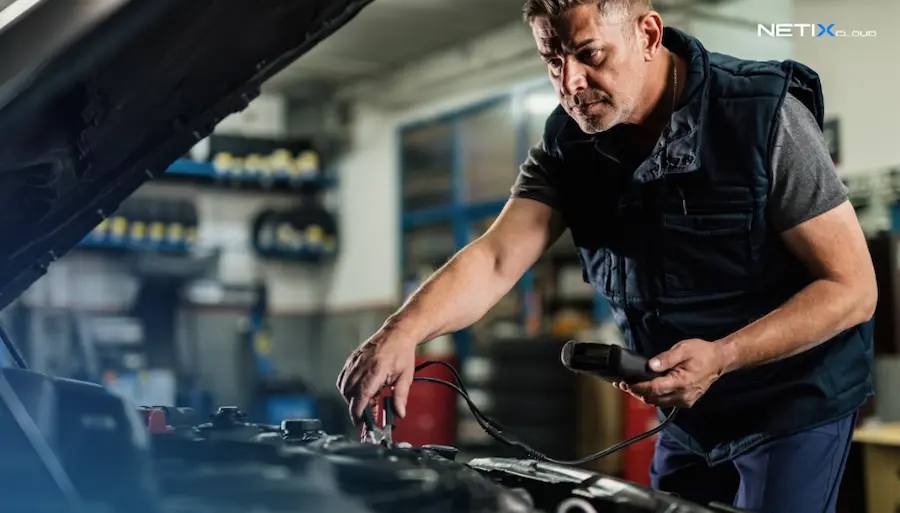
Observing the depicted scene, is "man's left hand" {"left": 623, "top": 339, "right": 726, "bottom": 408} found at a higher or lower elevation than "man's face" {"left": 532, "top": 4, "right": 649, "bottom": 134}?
lower

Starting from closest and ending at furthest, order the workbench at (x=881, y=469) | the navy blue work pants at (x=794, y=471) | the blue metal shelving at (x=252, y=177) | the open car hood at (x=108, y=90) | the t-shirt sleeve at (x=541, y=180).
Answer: the open car hood at (x=108, y=90) < the navy blue work pants at (x=794, y=471) < the t-shirt sleeve at (x=541, y=180) < the workbench at (x=881, y=469) < the blue metal shelving at (x=252, y=177)

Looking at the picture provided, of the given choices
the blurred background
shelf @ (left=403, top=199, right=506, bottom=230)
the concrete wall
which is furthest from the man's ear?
shelf @ (left=403, top=199, right=506, bottom=230)

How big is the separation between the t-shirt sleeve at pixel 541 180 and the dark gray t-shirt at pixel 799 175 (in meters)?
0.35

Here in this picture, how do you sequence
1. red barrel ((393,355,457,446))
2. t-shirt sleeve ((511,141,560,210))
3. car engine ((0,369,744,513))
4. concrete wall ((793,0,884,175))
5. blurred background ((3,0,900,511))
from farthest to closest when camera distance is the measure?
red barrel ((393,355,457,446)), blurred background ((3,0,900,511)), concrete wall ((793,0,884,175)), t-shirt sleeve ((511,141,560,210)), car engine ((0,369,744,513))

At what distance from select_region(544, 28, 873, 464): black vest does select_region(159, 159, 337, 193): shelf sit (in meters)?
6.53

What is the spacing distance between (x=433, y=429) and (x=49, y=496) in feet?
17.3

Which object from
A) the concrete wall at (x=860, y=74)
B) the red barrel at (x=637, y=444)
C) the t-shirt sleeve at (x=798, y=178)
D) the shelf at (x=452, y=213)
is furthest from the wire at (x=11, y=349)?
the shelf at (x=452, y=213)

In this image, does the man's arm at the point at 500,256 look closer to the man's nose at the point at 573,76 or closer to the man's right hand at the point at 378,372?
the man's right hand at the point at 378,372

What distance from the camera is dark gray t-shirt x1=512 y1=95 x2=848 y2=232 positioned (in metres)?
1.15

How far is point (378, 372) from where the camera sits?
110cm

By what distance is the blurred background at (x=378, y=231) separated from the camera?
4.34 meters

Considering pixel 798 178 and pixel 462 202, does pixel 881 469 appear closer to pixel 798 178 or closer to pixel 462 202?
pixel 798 178

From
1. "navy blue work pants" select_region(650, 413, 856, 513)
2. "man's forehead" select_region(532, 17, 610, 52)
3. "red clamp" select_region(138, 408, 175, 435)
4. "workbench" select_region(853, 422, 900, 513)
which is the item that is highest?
"man's forehead" select_region(532, 17, 610, 52)

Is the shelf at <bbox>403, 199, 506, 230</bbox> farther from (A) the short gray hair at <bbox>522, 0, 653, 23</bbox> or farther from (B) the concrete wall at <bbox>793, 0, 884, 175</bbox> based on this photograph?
(A) the short gray hair at <bbox>522, 0, 653, 23</bbox>
